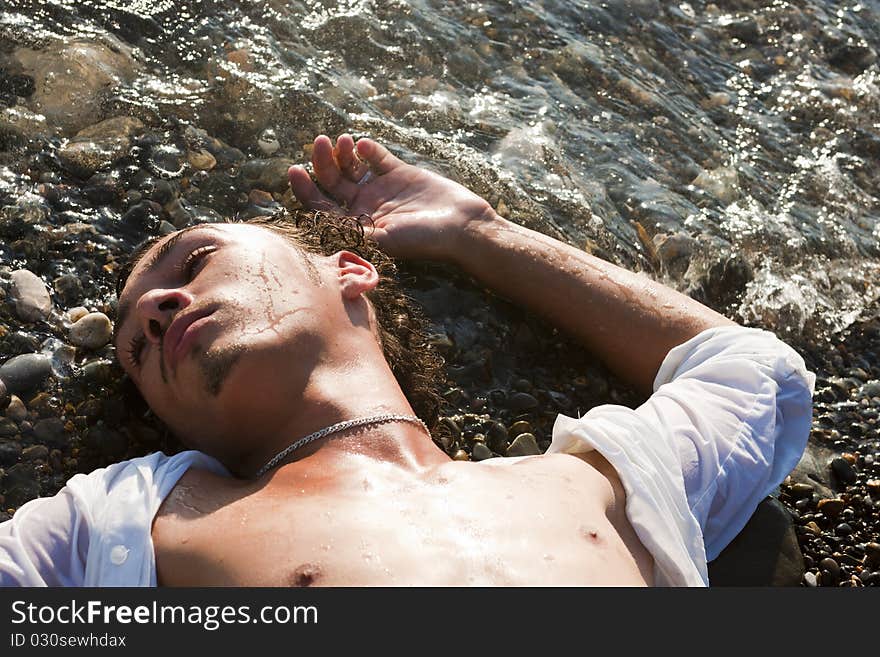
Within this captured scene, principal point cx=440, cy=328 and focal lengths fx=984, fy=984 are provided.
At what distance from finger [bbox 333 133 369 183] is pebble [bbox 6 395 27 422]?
7.84ft

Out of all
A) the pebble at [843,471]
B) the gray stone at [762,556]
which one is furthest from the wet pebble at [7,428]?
the pebble at [843,471]

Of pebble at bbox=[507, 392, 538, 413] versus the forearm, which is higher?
the forearm

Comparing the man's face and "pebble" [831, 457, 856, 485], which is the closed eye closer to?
the man's face

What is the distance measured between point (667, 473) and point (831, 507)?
1.66 meters

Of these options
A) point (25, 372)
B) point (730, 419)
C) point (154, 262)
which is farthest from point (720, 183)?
point (25, 372)

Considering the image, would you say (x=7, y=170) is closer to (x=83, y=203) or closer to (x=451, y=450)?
(x=83, y=203)

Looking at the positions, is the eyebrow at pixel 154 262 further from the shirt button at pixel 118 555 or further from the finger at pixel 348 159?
the finger at pixel 348 159

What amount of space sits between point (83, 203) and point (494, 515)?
3031 mm

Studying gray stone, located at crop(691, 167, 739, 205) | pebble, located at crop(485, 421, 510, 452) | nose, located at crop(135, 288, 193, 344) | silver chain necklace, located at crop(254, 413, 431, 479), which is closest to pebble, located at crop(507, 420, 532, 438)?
pebble, located at crop(485, 421, 510, 452)

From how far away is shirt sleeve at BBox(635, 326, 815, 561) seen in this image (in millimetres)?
4465

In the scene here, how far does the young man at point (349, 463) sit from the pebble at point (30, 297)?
1.95 feet

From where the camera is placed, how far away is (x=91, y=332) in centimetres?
483

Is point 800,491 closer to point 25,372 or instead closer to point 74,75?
point 25,372

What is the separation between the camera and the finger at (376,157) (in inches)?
236
